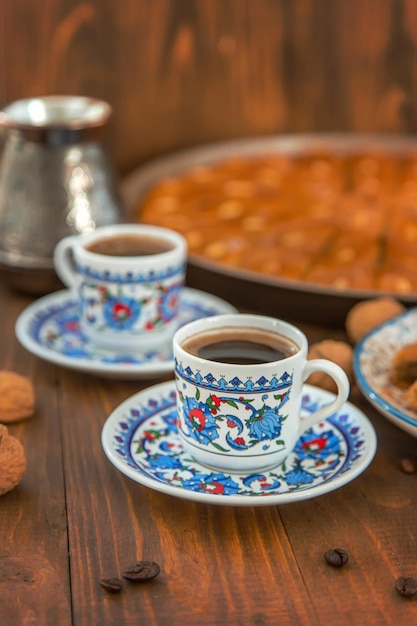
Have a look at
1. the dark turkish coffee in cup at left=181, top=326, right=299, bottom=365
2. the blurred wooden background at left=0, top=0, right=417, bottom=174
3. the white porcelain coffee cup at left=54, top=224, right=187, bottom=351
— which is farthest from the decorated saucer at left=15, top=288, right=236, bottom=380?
the blurred wooden background at left=0, top=0, right=417, bottom=174

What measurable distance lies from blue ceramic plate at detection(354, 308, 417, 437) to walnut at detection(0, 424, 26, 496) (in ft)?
1.17

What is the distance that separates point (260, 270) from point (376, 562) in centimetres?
60

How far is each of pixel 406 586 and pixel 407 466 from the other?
0.21m

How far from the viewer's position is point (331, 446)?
92 cm

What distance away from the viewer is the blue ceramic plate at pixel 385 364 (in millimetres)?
920

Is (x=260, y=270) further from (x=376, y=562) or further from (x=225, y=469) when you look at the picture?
(x=376, y=562)

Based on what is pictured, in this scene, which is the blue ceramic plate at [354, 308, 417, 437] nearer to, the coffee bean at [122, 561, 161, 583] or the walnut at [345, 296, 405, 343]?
the walnut at [345, 296, 405, 343]

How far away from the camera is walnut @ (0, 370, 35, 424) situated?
3.33 ft

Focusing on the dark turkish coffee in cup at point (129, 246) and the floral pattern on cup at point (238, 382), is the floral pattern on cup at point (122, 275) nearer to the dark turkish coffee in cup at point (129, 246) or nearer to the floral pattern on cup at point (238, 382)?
the dark turkish coffee in cup at point (129, 246)

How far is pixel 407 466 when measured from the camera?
37.3 inches

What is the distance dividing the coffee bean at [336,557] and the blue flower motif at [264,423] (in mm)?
126

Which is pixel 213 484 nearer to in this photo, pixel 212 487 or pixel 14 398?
pixel 212 487

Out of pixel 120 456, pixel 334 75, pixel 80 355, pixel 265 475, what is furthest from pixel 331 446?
pixel 334 75

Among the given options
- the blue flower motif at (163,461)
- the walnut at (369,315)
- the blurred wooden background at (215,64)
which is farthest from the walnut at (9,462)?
the blurred wooden background at (215,64)
